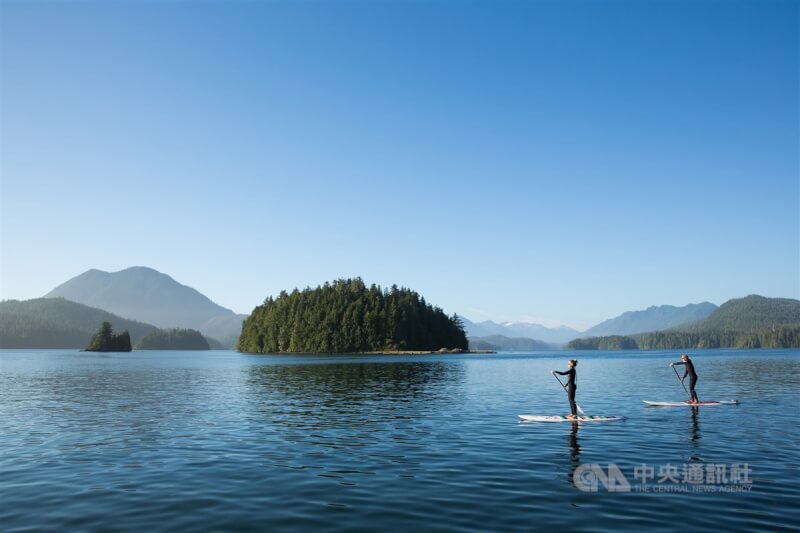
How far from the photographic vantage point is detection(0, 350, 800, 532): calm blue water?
16.2 meters

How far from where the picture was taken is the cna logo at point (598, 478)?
766 inches

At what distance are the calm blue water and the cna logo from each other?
0.38 m

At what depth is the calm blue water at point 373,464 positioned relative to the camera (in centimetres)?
1625

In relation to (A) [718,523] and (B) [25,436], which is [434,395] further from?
(A) [718,523]

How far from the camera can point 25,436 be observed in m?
30.9

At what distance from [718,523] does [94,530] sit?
16975mm

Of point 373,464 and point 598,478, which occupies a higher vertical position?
point 598,478

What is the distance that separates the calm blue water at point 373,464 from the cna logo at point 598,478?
0.38 meters

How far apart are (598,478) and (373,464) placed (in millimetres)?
8819

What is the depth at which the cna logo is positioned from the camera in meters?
19.5

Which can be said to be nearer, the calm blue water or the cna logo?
the calm blue water

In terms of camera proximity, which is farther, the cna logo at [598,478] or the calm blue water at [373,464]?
the cna logo at [598,478]

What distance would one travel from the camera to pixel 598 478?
20844 mm

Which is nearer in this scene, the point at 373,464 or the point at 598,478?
the point at 598,478
